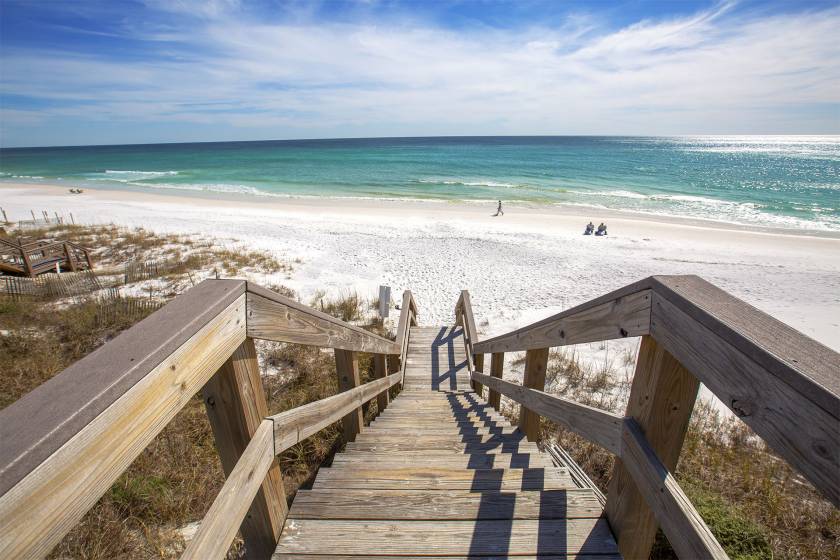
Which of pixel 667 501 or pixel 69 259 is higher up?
pixel 667 501

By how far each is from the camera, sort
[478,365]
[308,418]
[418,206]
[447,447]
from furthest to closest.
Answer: [418,206], [478,365], [447,447], [308,418]

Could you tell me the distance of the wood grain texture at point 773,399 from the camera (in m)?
0.71

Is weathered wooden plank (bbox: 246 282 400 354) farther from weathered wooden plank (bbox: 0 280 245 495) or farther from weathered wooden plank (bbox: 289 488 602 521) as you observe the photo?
weathered wooden plank (bbox: 289 488 602 521)

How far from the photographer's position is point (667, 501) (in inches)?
46.7

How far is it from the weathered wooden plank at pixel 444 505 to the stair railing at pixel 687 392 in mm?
267

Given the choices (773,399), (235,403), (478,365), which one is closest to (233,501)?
(235,403)

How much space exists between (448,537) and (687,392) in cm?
122

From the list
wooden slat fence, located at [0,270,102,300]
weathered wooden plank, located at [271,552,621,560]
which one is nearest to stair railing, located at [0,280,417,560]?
weathered wooden plank, located at [271,552,621,560]

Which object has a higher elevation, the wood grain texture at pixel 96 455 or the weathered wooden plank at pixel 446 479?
the wood grain texture at pixel 96 455

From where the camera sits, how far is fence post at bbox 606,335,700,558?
4.28 ft

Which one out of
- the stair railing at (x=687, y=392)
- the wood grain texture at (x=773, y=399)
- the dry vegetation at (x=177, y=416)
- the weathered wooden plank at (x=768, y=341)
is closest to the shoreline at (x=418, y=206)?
the dry vegetation at (x=177, y=416)

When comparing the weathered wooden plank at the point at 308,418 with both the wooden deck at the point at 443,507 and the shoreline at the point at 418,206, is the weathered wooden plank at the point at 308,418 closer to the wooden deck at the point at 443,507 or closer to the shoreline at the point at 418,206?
the wooden deck at the point at 443,507

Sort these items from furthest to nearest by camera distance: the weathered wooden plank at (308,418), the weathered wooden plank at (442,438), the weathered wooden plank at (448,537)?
the weathered wooden plank at (442,438)
the weathered wooden plank at (448,537)
the weathered wooden plank at (308,418)

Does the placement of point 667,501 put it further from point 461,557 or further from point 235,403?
point 235,403
